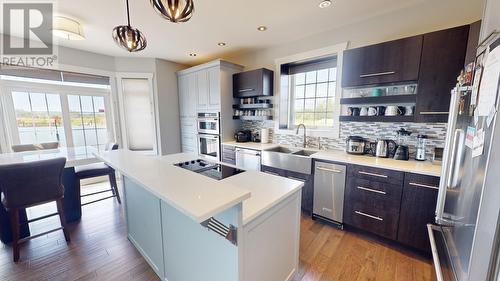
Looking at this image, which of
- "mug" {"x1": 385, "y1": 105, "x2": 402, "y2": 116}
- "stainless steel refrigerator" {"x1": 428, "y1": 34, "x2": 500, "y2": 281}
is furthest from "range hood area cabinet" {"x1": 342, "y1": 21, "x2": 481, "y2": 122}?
"stainless steel refrigerator" {"x1": 428, "y1": 34, "x2": 500, "y2": 281}

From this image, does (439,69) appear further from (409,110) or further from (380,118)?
(380,118)

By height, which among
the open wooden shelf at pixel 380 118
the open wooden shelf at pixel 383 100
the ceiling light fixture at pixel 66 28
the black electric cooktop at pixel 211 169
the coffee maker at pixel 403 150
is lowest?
the black electric cooktop at pixel 211 169

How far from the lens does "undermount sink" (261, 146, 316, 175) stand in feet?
8.04

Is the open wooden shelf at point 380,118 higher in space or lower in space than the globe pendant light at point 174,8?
lower

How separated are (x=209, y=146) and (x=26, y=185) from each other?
2.43 meters

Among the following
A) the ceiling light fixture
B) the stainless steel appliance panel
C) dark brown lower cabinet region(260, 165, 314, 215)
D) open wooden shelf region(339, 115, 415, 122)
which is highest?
the ceiling light fixture

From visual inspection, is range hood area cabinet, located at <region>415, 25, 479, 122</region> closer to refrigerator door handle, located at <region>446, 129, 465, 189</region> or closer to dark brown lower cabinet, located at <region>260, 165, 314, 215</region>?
refrigerator door handle, located at <region>446, 129, 465, 189</region>

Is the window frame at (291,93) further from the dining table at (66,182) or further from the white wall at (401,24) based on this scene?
the dining table at (66,182)

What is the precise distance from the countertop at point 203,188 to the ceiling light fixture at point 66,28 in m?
1.71

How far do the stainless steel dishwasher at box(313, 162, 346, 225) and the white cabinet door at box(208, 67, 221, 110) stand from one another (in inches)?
81.9

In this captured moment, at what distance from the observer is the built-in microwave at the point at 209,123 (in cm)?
355

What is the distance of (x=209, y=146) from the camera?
382 centimetres

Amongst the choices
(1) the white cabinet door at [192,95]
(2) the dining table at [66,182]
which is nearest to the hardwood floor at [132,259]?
(2) the dining table at [66,182]

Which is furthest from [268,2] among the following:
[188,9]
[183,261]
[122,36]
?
[183,261]
